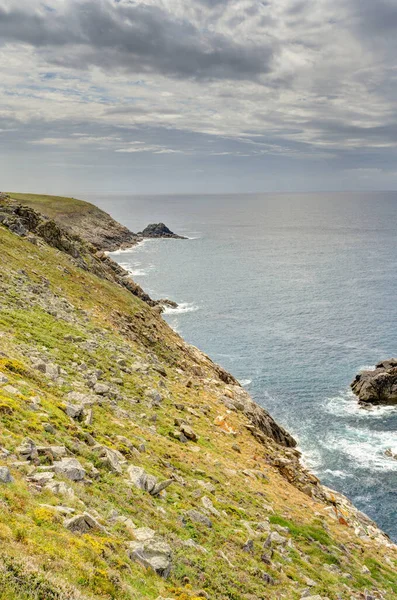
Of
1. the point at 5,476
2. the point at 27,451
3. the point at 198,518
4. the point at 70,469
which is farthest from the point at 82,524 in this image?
the point at 198,518

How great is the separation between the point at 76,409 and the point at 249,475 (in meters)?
12.6

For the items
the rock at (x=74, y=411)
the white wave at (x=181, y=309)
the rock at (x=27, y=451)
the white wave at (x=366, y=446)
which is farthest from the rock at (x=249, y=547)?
the white wave at (x=181, y=309)

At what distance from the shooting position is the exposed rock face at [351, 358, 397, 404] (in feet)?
205

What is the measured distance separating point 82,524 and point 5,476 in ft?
9.24

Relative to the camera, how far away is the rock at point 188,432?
29000 mm

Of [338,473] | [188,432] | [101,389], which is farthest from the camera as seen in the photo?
[338,473]

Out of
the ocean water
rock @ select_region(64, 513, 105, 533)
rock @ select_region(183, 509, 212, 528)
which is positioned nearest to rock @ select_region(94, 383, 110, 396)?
rock @ select_region(183, 509, 212, 528)

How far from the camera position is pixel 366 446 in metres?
51.8

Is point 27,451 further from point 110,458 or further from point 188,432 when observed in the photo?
point 188,432

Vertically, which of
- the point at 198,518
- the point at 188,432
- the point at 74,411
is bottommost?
the point at 188,432

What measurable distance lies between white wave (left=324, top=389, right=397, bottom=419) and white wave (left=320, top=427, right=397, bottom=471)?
3855 mm

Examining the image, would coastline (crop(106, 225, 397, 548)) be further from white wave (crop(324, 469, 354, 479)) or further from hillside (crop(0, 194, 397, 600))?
white wave (crop(324, 469, 354, 479))

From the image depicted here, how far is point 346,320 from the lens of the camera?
94.6 m

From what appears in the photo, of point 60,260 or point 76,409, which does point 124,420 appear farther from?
point 60,260
